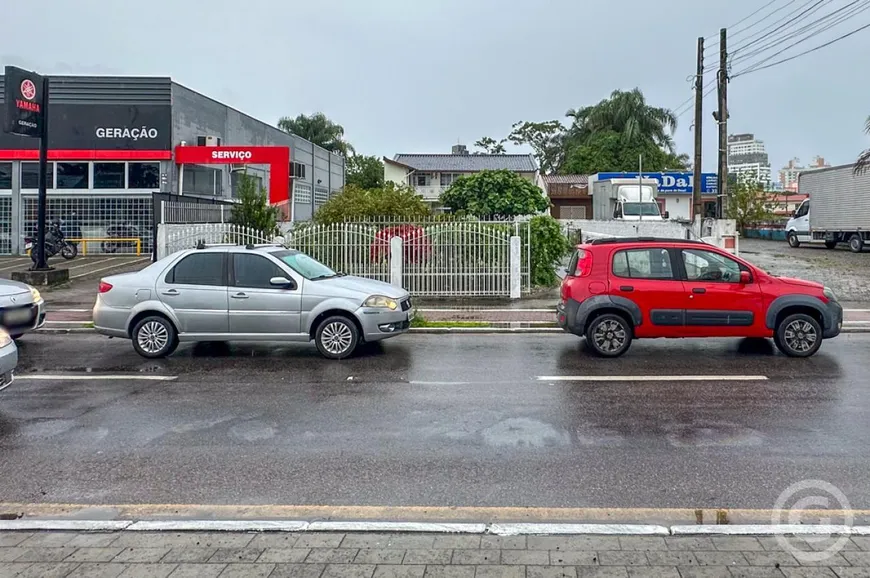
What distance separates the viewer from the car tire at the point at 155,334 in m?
10.8

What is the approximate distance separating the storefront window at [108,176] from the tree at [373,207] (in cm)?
1108

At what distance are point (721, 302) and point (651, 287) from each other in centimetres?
97

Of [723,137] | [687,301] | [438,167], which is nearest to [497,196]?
[723,137]

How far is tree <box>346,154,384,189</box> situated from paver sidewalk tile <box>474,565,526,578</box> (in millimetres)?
51839

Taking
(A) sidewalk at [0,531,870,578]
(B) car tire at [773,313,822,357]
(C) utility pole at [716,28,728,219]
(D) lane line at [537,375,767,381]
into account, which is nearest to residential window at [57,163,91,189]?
(C) utility pole at [716,28,728,219]

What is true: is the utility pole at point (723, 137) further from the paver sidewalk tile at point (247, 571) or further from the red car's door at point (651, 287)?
the paver sidewalk tile at point (247, 571)

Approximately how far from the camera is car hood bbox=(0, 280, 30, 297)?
38.0ft

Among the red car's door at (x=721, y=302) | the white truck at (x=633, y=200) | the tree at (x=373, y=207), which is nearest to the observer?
the red car's door at (x=721, y=302)

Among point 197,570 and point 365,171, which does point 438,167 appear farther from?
point 197,570

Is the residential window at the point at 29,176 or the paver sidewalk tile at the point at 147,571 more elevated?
the residential window at the point at 29,176

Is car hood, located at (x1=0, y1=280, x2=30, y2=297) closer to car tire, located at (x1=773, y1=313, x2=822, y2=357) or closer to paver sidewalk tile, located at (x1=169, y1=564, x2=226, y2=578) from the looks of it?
paver sidewalk tile, located at (x1=169, y1=564, x2=226, y2=578)

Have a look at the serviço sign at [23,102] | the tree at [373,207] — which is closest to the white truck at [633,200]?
the tree at [373,207]

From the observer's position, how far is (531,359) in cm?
1072

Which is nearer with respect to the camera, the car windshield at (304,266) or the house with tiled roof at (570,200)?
the car windshield at (304,266)
